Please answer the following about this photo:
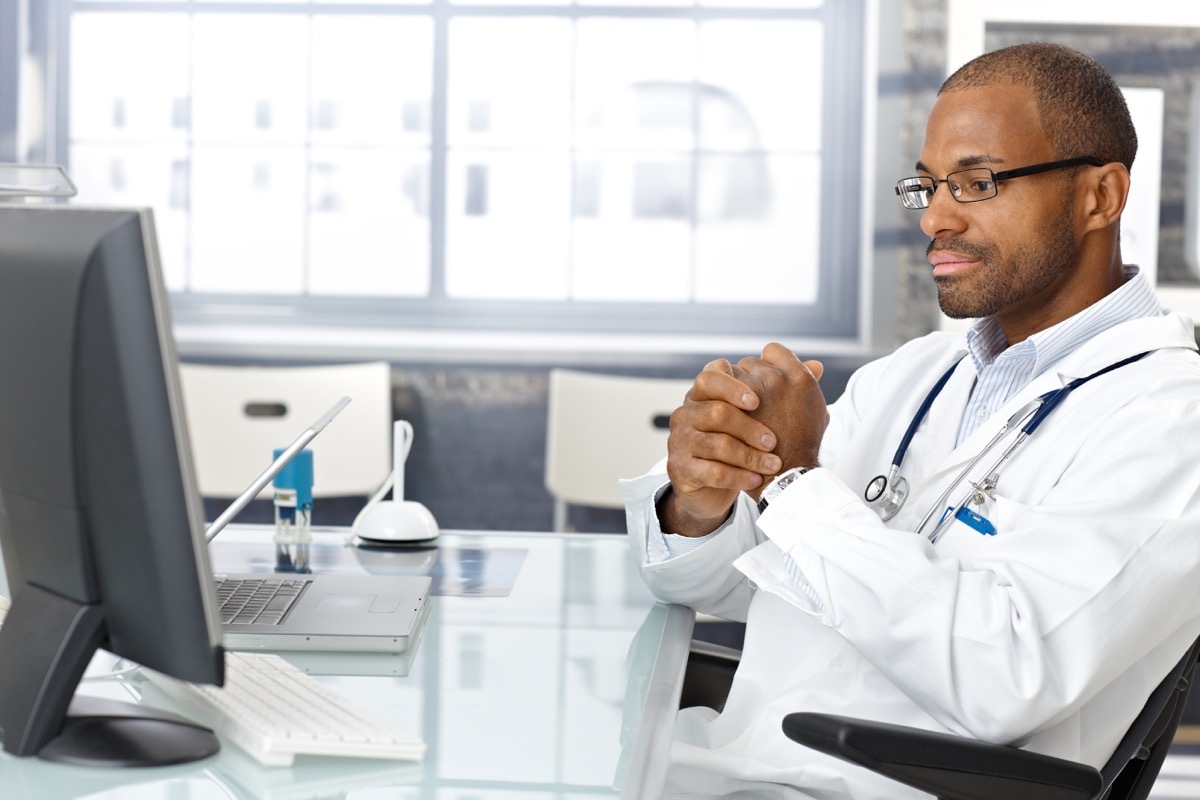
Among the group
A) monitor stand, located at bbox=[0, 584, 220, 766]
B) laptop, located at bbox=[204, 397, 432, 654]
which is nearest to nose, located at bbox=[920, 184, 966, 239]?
laptop, located at bbox=[204, 397, 432, 654]

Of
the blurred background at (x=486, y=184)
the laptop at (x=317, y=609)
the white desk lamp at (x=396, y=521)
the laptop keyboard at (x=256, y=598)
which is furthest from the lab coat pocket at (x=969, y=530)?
the blurred background at (x=486, y=184)

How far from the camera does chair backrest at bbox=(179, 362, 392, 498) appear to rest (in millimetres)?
3283

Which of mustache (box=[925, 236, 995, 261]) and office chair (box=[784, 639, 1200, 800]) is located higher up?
mustache (box=[925, 236, 995, 261])

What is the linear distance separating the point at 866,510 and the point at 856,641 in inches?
5.4

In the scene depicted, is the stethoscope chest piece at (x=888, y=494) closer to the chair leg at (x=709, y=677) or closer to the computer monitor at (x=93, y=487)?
the chair leg at (x=709, y=677)

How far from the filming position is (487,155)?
11.9 ft

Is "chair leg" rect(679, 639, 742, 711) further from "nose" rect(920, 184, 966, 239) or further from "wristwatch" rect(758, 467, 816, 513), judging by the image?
"nose" rect(920, 184, 966, 239)

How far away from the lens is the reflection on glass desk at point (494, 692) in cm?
98

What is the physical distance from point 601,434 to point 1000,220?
6.05 ft

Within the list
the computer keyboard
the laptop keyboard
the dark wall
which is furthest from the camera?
the dark wall

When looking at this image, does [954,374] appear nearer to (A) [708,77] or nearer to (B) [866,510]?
(B) [866,510]

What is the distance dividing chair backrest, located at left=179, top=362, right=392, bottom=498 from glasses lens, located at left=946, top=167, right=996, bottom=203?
207cm

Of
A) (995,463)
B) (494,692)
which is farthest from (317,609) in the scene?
(995,463)

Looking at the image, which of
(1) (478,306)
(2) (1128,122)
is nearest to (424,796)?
(2) (1128,122)
